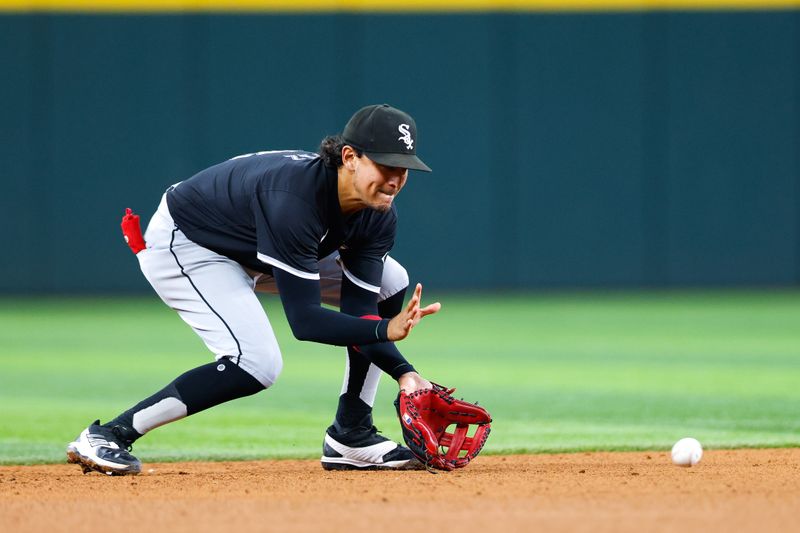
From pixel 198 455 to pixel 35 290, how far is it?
457 inches

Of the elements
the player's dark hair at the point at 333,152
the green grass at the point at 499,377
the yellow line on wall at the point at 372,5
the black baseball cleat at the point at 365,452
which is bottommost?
the green grass at the point at 499,377

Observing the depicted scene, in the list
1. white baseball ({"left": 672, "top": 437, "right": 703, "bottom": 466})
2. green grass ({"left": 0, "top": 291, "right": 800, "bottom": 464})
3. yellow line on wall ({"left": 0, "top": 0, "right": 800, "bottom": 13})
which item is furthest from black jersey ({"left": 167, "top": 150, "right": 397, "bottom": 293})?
yellow line on wall ({"left": 0, "top": 0, "right": 800, "bottom": 13})

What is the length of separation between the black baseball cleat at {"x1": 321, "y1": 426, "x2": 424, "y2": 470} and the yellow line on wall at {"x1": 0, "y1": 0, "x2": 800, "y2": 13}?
12498 millimetres

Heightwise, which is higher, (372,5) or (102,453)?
(372,5)

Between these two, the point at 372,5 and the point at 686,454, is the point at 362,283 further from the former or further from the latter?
the point at 372,5

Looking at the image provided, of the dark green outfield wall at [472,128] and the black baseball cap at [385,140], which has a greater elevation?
the black baseball cap at [385,140]

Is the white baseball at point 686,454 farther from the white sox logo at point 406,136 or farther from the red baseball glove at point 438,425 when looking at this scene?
the white sox logo at point 406,136

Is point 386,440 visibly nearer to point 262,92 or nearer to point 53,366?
point 53,366

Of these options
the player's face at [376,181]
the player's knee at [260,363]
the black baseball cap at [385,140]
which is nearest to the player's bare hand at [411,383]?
the player's knee at [260,363]

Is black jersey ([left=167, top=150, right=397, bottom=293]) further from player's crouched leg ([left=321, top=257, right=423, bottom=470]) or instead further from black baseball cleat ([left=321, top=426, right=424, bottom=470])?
black baseball cleat ([left=321, top=426, right=424, bottom=470])

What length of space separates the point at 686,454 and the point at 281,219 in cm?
179

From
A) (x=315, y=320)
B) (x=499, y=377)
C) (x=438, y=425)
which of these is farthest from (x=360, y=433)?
(x=499, y=377)

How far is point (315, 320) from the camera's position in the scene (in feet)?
15.4

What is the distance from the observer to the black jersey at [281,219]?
4.73 meters
